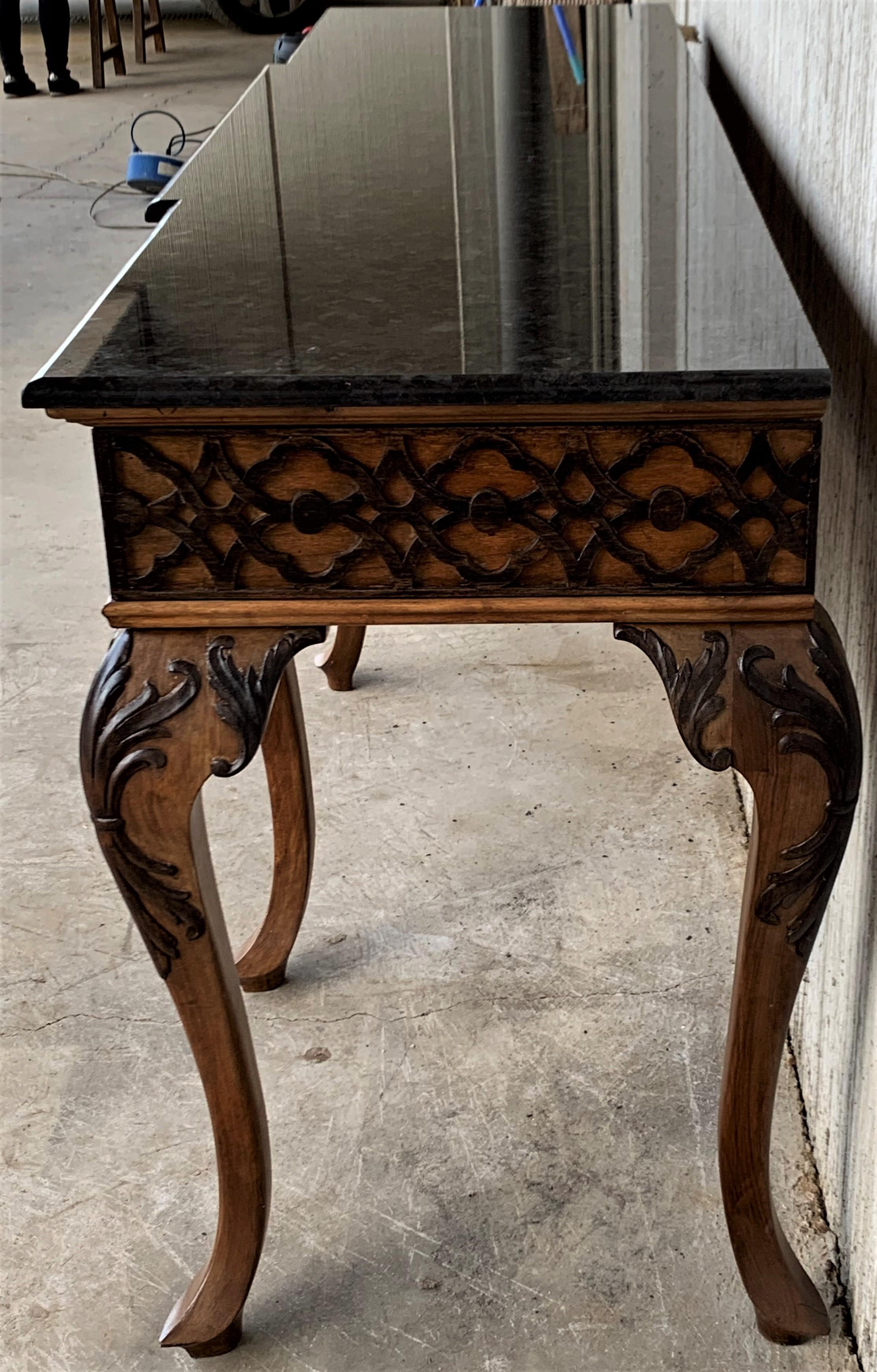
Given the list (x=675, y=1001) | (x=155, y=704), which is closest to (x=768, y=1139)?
(x=675, y=1001)

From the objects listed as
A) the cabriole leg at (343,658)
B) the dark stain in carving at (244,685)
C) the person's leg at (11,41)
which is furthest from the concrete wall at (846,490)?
the person's leg at (11,41)

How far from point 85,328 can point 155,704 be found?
226mm

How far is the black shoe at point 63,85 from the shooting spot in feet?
21.0

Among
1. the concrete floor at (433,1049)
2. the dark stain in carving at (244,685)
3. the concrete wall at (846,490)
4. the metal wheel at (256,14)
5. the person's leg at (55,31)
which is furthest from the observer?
the metal wheel at (256,14)

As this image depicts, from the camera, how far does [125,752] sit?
0.85 m

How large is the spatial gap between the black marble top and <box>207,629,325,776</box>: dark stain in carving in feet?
0.51

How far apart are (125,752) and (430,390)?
295mm

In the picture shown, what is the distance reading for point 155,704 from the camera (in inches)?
33.1

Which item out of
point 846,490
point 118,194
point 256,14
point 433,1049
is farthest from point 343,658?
point 256,14

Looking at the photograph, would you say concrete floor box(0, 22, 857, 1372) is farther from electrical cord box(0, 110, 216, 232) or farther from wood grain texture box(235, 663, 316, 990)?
electrical cord box(0, 110, 216, 232)

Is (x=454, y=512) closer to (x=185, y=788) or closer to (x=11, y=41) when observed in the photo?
(x=185, y=788)

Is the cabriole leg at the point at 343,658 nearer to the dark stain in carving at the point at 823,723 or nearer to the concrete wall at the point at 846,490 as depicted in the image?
the concrete wall at the point at 846,490

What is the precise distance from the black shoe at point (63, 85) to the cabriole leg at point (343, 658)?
536 centimetres

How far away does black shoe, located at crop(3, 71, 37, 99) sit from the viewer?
6.45m
